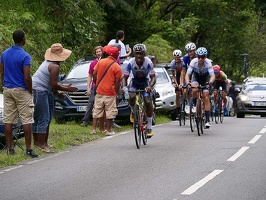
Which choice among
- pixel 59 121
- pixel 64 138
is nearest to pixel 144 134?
pixel 64 138

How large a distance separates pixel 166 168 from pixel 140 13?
3130 cm

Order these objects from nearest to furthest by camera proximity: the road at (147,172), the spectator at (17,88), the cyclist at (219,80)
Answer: the road at (147,172) → the spectator at (17,88) → the cyclist at (219,80)

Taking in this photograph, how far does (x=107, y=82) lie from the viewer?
677 inches

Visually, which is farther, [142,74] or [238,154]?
[142,74]

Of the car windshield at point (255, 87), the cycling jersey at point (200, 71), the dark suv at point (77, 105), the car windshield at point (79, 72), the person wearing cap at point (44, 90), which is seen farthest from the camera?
the car windshield at point (255, 87)

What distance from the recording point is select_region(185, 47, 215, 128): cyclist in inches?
705

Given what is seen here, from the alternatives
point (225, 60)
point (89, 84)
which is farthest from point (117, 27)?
point (225, 60)

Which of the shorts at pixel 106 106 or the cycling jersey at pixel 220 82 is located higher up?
the cycling jersey at pixel 220 82

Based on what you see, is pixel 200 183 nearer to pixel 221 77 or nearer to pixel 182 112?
pixel 182 112

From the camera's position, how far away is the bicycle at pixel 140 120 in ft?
48.9

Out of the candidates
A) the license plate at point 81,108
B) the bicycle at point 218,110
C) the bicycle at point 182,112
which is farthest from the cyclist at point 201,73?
the bicycle at point 218,110

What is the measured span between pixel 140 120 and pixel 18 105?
2.61 m

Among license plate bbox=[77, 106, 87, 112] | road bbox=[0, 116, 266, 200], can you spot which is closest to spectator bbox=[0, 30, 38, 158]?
road bbox=[0, 116, 266, 200]

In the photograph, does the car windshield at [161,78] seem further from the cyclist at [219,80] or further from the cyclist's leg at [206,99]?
the cyclist's leg at [206,99]
